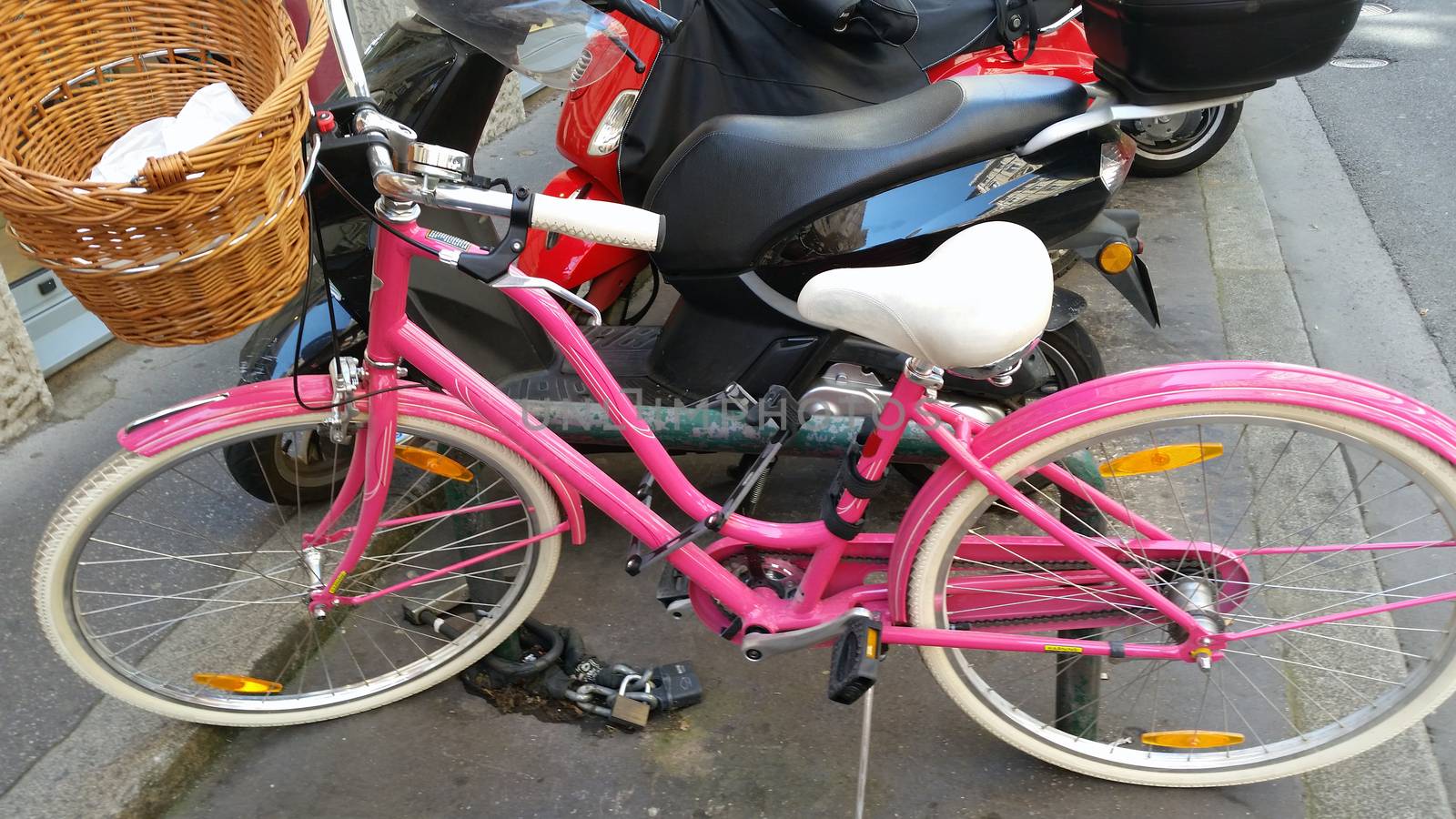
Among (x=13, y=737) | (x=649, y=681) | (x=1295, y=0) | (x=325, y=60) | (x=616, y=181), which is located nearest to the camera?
(x=1295, y=0)

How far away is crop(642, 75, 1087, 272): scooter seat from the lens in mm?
2158

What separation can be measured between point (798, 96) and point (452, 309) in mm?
1344

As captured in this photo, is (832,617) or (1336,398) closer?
(1336,398)

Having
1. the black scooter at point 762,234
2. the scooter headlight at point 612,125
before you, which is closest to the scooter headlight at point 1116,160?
the black scooter at point 762,234

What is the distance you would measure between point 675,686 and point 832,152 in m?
1.23

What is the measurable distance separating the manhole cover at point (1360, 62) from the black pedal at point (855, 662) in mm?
6193

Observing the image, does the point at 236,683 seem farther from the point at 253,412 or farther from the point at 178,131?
the point at 178,131

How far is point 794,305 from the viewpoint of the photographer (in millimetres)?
2332

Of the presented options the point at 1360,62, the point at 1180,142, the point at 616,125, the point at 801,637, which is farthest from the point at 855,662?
the point at 1360,62

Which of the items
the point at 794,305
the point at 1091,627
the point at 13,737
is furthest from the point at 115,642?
the point at 1091,627

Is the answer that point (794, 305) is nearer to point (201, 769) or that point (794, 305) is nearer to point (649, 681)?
point (649, 681)

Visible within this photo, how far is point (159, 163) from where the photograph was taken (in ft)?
3.84

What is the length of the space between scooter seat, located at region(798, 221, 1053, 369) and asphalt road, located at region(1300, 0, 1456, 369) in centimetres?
271

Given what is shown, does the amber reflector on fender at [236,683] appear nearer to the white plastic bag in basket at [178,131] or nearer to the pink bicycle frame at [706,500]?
the pink bicycle frame at [706,500]
